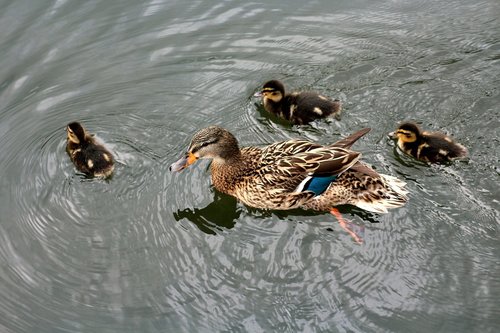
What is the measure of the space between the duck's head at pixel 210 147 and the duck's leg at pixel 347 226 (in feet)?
2.76

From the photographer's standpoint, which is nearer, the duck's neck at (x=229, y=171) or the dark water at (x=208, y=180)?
the dark water at (x=208, y=180)

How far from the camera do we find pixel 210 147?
4617 millimetres

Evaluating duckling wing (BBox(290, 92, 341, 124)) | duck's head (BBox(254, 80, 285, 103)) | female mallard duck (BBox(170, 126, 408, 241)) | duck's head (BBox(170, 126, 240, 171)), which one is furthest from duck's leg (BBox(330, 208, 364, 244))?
duck's head (BBox(254, 80, 285, 103))

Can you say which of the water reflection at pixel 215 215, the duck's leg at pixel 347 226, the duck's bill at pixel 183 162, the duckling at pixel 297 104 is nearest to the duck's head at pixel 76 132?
the duck's bill at pixel 183 162

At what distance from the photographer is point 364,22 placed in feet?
20.1

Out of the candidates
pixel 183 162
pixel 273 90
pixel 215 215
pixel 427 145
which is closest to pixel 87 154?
pixel 183 162

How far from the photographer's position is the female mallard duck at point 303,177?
4.38 metres

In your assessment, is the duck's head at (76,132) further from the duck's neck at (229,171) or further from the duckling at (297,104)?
the duckling at (297,104)

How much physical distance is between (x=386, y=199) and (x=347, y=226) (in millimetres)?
328

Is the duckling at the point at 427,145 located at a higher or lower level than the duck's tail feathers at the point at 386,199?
higher

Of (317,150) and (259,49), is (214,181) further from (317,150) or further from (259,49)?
(259,49)

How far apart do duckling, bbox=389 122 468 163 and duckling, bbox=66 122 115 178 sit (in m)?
2.21

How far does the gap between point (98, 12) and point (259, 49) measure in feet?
5.65

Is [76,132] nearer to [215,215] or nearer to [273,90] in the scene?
[215,215]
